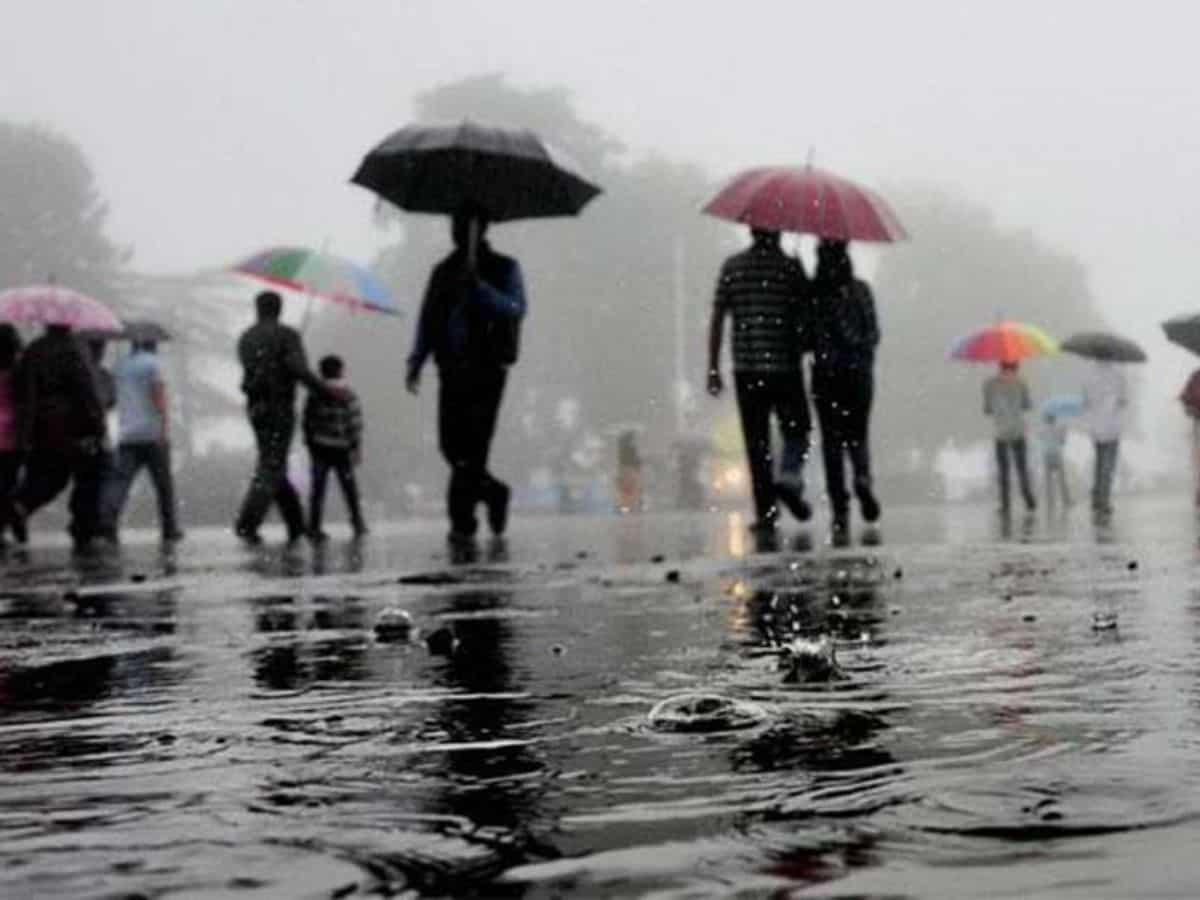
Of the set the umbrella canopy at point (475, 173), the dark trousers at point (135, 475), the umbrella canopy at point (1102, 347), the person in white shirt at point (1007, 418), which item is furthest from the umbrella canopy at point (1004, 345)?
the umbrella canopy at point (475, 173)

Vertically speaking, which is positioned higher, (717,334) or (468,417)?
(717,334)

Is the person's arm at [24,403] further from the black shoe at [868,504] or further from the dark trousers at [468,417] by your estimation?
the black shoe at [868,504]

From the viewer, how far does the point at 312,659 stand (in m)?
4.39

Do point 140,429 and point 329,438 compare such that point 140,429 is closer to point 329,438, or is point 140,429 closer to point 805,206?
point 329,438

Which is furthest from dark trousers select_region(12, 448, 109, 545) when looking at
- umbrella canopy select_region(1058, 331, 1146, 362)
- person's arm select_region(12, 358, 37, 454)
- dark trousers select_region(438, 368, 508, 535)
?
umbrella canopy select_region(1058, 331, 1146, 362)

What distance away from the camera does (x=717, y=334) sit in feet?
40.5

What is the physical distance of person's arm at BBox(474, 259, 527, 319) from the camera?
1188 centimetres

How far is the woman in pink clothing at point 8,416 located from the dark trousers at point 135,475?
100cm

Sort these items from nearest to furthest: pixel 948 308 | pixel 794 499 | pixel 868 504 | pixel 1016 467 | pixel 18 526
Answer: pixel 794 499
pixel 868 504
pixel 18 526
pixel 1016 467
pixel 948 308

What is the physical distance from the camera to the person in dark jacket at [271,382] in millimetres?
14547

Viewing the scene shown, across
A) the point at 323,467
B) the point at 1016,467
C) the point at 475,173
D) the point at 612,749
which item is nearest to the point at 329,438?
the point at 323,467

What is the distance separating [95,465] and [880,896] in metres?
15.1

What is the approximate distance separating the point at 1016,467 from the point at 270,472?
31.3 ft

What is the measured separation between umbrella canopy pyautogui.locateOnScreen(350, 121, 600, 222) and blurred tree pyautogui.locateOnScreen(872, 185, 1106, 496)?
62835 mm
